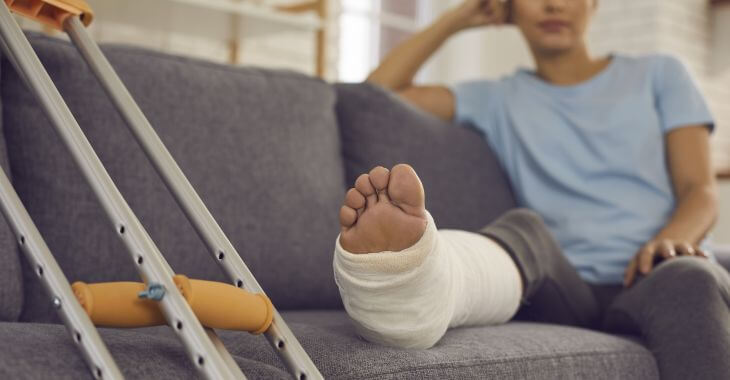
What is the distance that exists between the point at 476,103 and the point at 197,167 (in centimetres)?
78

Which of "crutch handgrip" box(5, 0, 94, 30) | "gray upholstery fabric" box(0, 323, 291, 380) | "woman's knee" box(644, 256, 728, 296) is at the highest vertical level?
"crutch handgrip" box(5, 0, 94, 30)

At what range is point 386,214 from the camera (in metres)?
1.00

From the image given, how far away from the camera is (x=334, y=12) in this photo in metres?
3.10

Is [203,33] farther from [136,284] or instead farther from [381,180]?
[136,284]

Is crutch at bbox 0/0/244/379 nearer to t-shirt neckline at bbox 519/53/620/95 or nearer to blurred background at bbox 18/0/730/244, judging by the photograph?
t-shirt neckline at bbox 519/53/620/95

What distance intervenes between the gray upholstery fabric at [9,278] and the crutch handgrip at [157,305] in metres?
0.35

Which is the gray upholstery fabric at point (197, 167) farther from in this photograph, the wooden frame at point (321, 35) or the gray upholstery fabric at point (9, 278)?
the wooden frame at point (321, 35)

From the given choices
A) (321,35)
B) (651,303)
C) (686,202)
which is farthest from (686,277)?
(321,35)

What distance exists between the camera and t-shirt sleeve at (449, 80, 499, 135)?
1.99m

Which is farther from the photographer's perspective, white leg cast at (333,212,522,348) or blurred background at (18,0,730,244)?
blurred background at (18,0,730,244)

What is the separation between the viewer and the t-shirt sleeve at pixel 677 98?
1.83 m

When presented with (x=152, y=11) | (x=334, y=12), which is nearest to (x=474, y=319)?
(x=152, y=11)

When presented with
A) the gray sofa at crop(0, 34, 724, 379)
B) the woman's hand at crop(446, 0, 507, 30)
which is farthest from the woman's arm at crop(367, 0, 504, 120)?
the gray sofa at crop(0, 34, 724, 379)

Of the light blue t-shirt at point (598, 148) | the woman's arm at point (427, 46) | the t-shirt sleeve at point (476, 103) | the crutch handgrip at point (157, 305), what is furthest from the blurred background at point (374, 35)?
the crutch handgrip at point (157, 305)
